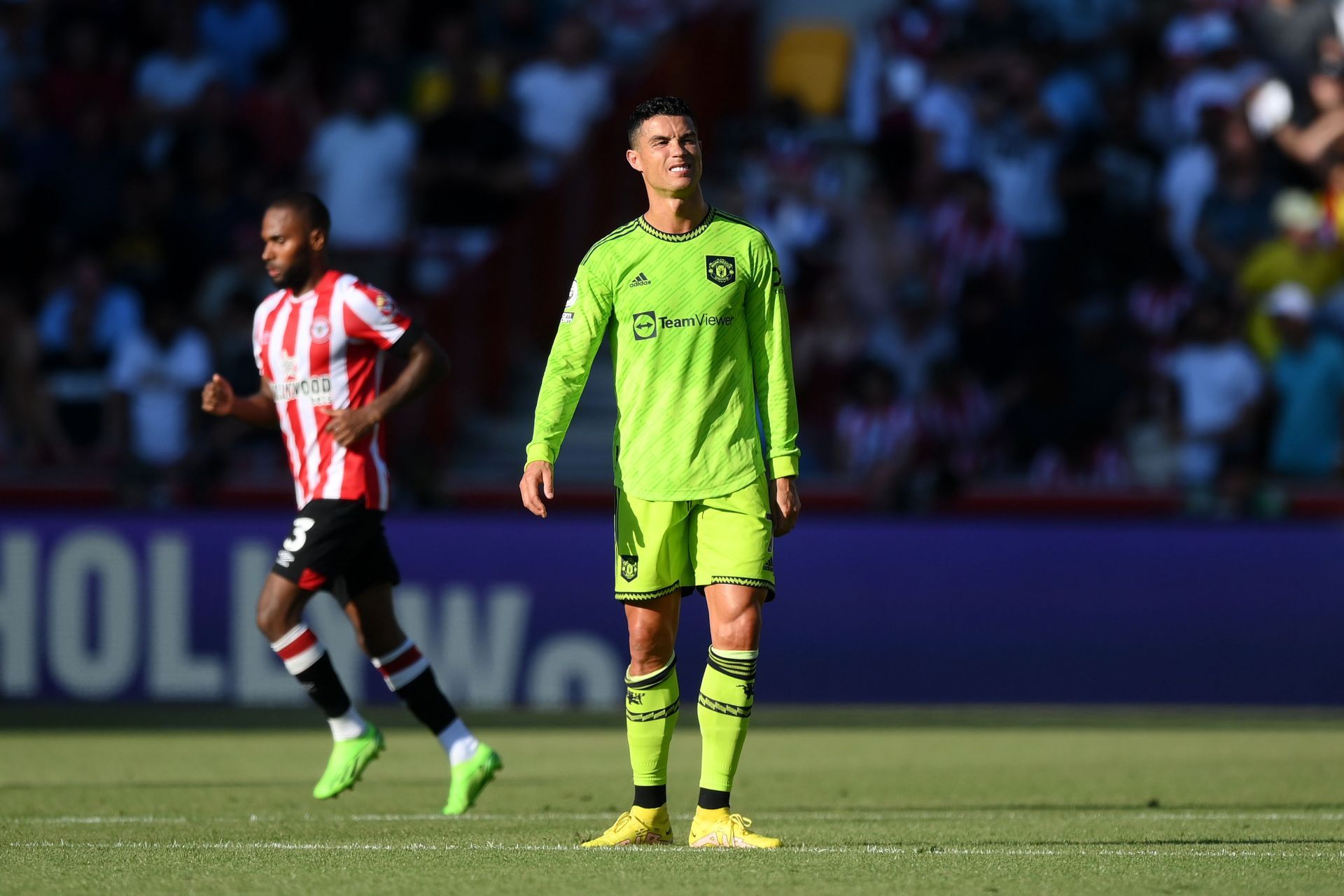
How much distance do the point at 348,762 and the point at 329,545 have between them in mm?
834

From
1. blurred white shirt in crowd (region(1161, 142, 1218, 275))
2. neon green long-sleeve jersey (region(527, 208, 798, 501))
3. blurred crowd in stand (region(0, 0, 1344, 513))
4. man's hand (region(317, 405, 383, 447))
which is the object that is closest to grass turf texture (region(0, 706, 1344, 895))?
neon green long-sleeve jersey (region(527, 208, 798, 501))

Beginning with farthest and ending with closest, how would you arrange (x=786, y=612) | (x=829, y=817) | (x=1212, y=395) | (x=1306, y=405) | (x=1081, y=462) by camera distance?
(x=1081, y=462) → (x=1212, y=395) → (x=1306, y=405) → (x=786, y=612) → (x=829, y=817)

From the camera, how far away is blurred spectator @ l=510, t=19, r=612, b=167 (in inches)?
637

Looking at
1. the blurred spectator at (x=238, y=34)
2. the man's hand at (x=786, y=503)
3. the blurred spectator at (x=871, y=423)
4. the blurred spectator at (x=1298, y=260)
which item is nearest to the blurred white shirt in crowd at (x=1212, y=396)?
the blurred spectator at (x=1298, y=260)

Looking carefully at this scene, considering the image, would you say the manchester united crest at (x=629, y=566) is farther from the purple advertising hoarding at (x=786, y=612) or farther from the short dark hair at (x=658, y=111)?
the purple advertising hoarding at (x=786, y=612)

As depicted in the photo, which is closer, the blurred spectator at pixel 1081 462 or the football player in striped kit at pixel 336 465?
the football player in striped kit at pixel 336 465

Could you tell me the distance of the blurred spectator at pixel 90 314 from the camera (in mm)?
14539

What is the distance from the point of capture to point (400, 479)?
13234mm

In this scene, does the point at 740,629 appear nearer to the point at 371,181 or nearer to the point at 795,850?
the point at 795,850

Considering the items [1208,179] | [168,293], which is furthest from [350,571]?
[1208,179]

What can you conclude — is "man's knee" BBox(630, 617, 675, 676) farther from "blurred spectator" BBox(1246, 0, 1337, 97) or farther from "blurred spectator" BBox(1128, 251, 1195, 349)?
"blurred spectator" BBox(1246, 0, 1337, 97)

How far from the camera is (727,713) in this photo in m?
6.31

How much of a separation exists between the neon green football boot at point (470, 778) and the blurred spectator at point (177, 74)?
10311 mm

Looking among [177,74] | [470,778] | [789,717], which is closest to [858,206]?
[789,717]
